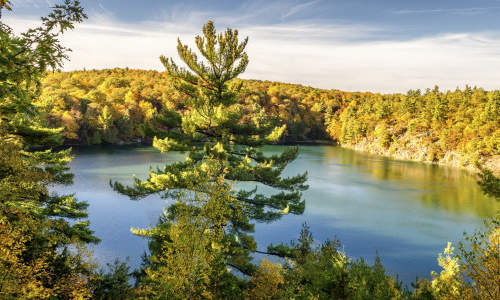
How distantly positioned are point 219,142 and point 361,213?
1836 cm

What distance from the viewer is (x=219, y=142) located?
1041 centimetres

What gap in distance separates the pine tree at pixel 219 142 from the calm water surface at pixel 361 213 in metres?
7.57

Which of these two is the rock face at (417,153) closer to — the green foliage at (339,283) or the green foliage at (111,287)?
the green foliage at (339,283)

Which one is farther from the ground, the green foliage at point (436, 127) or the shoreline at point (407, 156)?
the green foliage at point (436, 127)

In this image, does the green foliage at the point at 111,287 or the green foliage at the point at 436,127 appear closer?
the green foliage at the point at 111,287

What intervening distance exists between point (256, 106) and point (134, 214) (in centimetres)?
6231

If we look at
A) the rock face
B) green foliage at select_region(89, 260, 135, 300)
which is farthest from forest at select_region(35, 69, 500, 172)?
green foliage at select_region(89, 260, 135, 300)

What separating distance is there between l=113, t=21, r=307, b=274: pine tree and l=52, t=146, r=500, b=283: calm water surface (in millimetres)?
7566

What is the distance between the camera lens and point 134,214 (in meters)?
22.1

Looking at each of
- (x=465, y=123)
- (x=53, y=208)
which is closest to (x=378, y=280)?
(x=53, y=208)

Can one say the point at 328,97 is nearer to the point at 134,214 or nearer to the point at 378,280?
the point at 134,214

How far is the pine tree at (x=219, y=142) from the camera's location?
32.7ft

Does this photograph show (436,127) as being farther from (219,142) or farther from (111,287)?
(111,287)

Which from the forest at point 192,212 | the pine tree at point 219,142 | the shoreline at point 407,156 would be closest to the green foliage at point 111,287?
the forest at point 192,212
